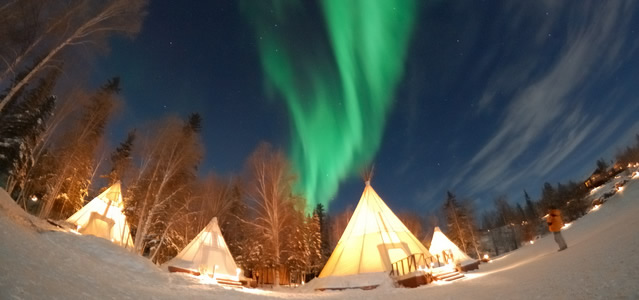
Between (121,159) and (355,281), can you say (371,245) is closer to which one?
(355,281)

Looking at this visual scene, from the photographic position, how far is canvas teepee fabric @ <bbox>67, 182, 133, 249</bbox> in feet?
63.6

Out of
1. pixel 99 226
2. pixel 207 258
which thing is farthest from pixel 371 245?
pixel 99 226

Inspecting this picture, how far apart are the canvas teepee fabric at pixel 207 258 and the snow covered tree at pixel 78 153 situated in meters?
11.6

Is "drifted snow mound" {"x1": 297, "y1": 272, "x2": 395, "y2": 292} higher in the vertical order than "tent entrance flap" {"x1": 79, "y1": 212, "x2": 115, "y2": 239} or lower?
lower

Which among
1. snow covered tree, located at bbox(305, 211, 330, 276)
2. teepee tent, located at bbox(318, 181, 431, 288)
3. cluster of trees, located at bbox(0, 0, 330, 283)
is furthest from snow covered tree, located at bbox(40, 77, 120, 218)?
snow covered tree, located at bbox(305, 211, 330, 276)

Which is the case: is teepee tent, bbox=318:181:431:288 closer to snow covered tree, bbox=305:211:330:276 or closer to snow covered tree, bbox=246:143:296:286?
snow covered tree, bbox=246:143:296:286

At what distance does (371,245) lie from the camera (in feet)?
47.1

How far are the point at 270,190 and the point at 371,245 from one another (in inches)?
324

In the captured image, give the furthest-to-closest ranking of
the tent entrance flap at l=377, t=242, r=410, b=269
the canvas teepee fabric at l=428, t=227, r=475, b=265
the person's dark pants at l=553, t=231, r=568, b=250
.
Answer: the canvas teepee fabric at l=428, t=227, r=475, b=265 → the tent entrance flap at l=377, t=242, r=410, b=269 → the person's dark pants at l=553, t=231, r=568, b=250

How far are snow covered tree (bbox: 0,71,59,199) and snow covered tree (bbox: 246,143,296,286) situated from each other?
14.0 metres

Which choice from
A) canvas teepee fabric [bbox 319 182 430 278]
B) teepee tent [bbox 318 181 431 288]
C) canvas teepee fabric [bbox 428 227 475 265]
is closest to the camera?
teepee tent [bbox 318 181 431 288]

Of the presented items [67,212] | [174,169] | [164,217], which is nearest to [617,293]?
[174,169]

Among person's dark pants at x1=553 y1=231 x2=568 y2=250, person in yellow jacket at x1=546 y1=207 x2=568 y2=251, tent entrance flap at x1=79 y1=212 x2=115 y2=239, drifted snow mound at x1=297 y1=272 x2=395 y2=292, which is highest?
tent entrance flap at x1=79 y1=212 x2=115 y2=239

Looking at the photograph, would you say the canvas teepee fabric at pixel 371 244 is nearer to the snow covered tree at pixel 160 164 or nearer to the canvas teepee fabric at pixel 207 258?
the canvas teepee fabric at pixel 207 258
